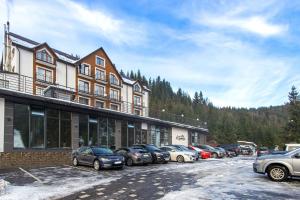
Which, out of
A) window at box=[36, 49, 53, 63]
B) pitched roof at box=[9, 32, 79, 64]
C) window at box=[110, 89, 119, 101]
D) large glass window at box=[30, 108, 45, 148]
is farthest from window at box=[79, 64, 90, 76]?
large glass window at box=[30, 108, 45, 148]

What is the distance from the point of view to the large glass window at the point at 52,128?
2656cm

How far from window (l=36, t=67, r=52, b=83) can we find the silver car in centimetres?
3400

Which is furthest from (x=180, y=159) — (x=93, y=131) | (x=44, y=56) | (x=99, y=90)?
(x=99, y=90)

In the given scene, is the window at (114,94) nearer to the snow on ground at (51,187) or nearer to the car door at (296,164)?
the snow on ground at (51,187)

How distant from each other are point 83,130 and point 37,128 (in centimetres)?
550

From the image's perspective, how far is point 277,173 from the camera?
15312 mm

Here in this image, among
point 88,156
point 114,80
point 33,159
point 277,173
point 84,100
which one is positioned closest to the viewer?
point 277,173

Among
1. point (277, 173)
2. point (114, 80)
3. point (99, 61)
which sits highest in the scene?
point (99, 61)

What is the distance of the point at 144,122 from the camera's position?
40656mm

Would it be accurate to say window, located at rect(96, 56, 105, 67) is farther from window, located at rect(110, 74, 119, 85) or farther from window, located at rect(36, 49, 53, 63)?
window, located at rect(36, 49, 53, 63)

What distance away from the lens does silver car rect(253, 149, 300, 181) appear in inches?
591

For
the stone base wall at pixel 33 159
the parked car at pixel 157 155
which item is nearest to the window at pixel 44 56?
the stone base wall at pixel 33 159

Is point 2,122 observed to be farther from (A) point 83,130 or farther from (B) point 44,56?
(B) point 44,56

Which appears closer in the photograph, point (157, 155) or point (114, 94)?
point (157, 155)
